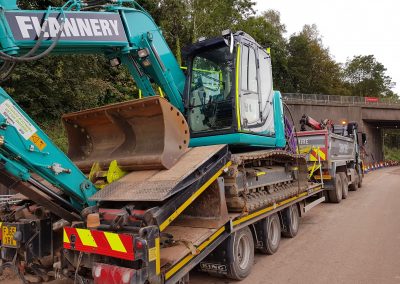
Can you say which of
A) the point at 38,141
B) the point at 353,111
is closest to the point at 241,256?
the point at 38,141

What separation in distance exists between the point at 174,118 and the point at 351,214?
7.27 meters

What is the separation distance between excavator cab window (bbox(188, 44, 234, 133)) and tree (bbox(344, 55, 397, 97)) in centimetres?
7899

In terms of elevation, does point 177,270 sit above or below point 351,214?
above

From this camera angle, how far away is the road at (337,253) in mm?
5047

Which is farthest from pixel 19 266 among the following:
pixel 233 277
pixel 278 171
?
pixel 278 171

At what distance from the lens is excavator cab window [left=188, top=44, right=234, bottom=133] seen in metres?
5.66

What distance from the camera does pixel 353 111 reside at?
35406 mm

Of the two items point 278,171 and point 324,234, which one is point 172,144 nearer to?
point 278,171

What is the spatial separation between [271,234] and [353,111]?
32.4 meters

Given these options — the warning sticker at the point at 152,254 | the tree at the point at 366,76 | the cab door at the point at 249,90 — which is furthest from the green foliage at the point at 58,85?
the tree at the point at 366,76

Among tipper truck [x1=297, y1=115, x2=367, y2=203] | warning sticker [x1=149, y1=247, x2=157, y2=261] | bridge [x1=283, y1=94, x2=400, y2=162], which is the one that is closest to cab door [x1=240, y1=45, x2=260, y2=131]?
warning sticker [x1=149, y1=247, x2=157, y2=261]

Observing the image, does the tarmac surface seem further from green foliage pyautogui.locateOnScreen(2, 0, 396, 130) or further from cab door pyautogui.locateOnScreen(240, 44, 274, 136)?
green foliage pyautogui.locateOnScreen(2, 0, 396, 130)

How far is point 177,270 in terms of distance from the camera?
3750 mm

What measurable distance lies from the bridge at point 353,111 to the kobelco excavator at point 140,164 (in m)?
26.0
